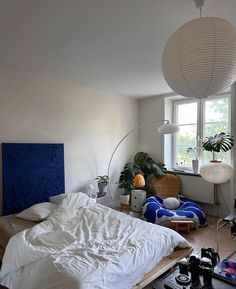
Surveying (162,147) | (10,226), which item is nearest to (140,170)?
(162,147)

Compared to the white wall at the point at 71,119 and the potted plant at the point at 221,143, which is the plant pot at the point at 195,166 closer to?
the potted plant at the point at 221,143

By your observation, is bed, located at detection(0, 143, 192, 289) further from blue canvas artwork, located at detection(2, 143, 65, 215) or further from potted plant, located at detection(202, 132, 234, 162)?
potted plant, located at detection(202, 132, 234, 162)

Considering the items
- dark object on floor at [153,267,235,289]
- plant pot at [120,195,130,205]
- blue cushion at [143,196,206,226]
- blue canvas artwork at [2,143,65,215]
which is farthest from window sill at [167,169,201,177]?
dark object on floor at [153,267,235,289]

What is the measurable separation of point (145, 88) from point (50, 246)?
3142 millimetres

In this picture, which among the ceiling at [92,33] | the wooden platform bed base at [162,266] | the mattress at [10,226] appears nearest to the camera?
the ceiling at [92,33]

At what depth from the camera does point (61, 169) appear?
351cm

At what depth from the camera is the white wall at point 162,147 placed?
3713 millimetres

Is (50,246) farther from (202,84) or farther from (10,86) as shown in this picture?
(10,86)

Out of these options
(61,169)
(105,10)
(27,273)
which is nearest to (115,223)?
(27,273)

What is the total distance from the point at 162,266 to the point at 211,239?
4.43 ft

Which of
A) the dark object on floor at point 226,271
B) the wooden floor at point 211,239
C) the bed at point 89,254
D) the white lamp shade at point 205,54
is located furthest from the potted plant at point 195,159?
the white lamp shade at point 205,54

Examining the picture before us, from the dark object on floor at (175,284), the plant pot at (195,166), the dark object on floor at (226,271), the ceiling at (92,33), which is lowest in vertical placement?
the dark object on floor at (175,284)

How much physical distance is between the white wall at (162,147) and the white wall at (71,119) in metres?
0.24

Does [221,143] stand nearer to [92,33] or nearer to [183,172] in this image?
[183,172]
